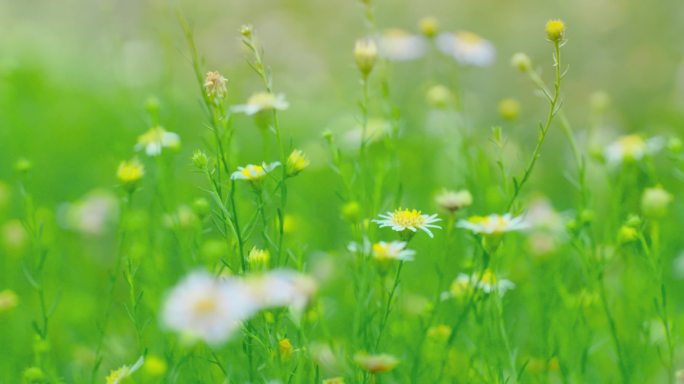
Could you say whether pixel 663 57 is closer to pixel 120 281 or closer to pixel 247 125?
pixel 247 125

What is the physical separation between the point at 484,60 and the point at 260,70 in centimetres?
116

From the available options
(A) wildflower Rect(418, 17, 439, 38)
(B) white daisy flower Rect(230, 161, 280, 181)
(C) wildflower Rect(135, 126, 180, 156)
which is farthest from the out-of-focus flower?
(B) white daisy flower Rect(230, 161, 280, 181)

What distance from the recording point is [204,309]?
2.59 feet

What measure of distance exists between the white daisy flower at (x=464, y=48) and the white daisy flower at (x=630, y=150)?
1.87ft

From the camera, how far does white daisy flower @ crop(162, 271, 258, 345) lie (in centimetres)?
77

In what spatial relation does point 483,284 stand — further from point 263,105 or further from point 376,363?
point 263,105

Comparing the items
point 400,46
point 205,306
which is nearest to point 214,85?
point 205,306

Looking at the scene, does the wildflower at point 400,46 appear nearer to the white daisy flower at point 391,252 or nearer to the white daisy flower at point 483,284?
the white daisy flower at point 483,284

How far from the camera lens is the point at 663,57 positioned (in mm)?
3418

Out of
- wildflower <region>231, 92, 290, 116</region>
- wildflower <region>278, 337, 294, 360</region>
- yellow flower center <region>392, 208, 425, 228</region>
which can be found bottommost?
wildflower <region>278, 337, 294, 360</region>

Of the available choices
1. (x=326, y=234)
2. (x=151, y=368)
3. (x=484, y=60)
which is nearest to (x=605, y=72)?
(x=484, y=60)

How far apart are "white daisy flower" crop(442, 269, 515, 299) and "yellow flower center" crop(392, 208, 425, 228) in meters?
0.12

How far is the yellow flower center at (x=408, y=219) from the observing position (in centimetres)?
124

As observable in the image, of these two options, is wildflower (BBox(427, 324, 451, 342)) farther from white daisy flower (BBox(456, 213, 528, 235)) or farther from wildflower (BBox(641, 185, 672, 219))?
wildflower (BBox(641, 185, 672, 219))
